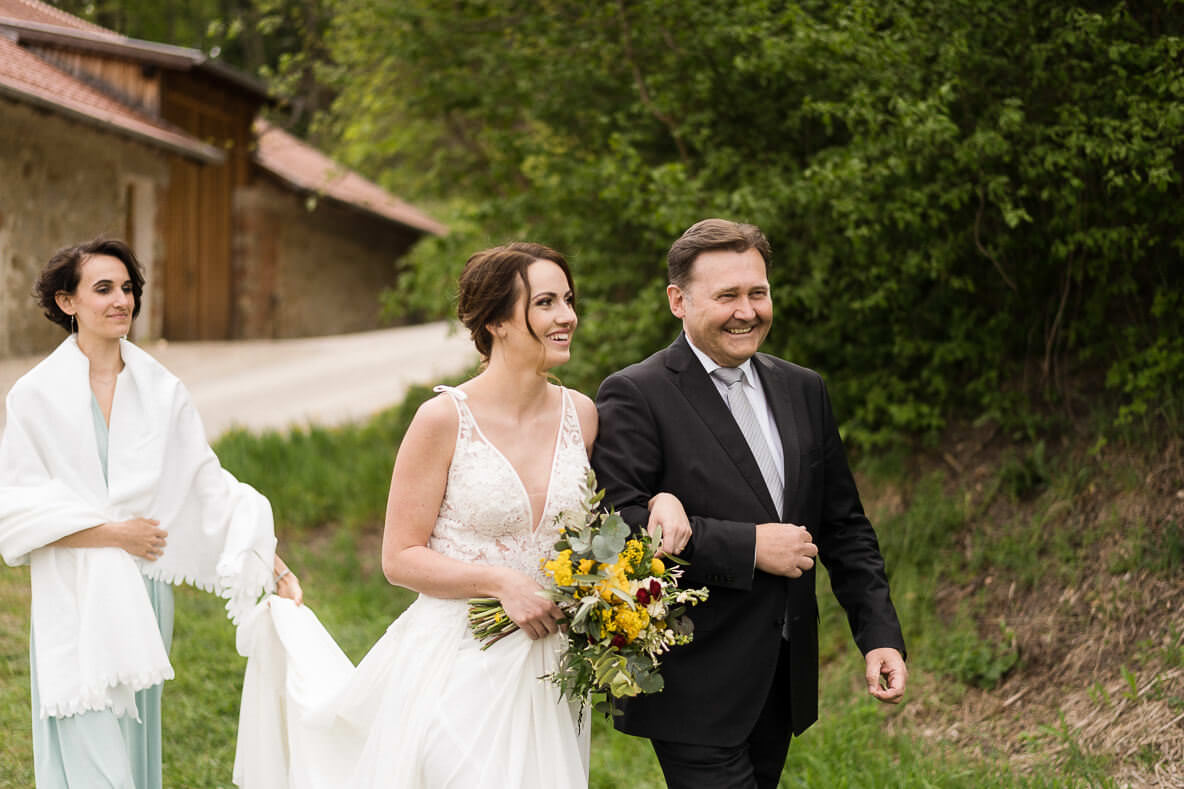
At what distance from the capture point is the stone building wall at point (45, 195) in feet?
39.8

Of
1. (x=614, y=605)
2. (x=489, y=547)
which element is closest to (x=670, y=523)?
(x=614, y=605)

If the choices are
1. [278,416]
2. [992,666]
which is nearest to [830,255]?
[992,666]

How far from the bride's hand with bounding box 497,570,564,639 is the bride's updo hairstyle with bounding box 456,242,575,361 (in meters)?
0.65

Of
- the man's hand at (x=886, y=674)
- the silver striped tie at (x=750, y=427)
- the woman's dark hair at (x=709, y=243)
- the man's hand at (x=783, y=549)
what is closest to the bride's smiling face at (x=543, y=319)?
the woman's dark hair at (x=709, y=243)

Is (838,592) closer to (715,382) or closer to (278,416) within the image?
(715,382)

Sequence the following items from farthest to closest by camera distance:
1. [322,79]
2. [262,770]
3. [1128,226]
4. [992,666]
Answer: [322,79] < [1128,226] < [992,666] < [262,770]

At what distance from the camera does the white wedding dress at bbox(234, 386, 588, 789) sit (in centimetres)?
284

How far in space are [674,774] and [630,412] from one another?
3.24ft

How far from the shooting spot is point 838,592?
328cm

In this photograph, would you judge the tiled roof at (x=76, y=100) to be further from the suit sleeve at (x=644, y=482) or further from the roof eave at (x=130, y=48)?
the suit sleeve at (x=644, y=482)

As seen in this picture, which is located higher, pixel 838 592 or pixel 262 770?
pixel 838 592

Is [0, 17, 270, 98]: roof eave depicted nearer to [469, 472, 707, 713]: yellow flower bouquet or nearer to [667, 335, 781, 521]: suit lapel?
[667, 335, 781, 521]: suit lapel

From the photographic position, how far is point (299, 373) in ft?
50.8

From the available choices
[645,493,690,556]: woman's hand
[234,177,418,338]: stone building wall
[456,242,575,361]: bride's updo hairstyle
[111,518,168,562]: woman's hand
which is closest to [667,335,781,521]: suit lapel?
[645,493,690,556]: woman's hand
